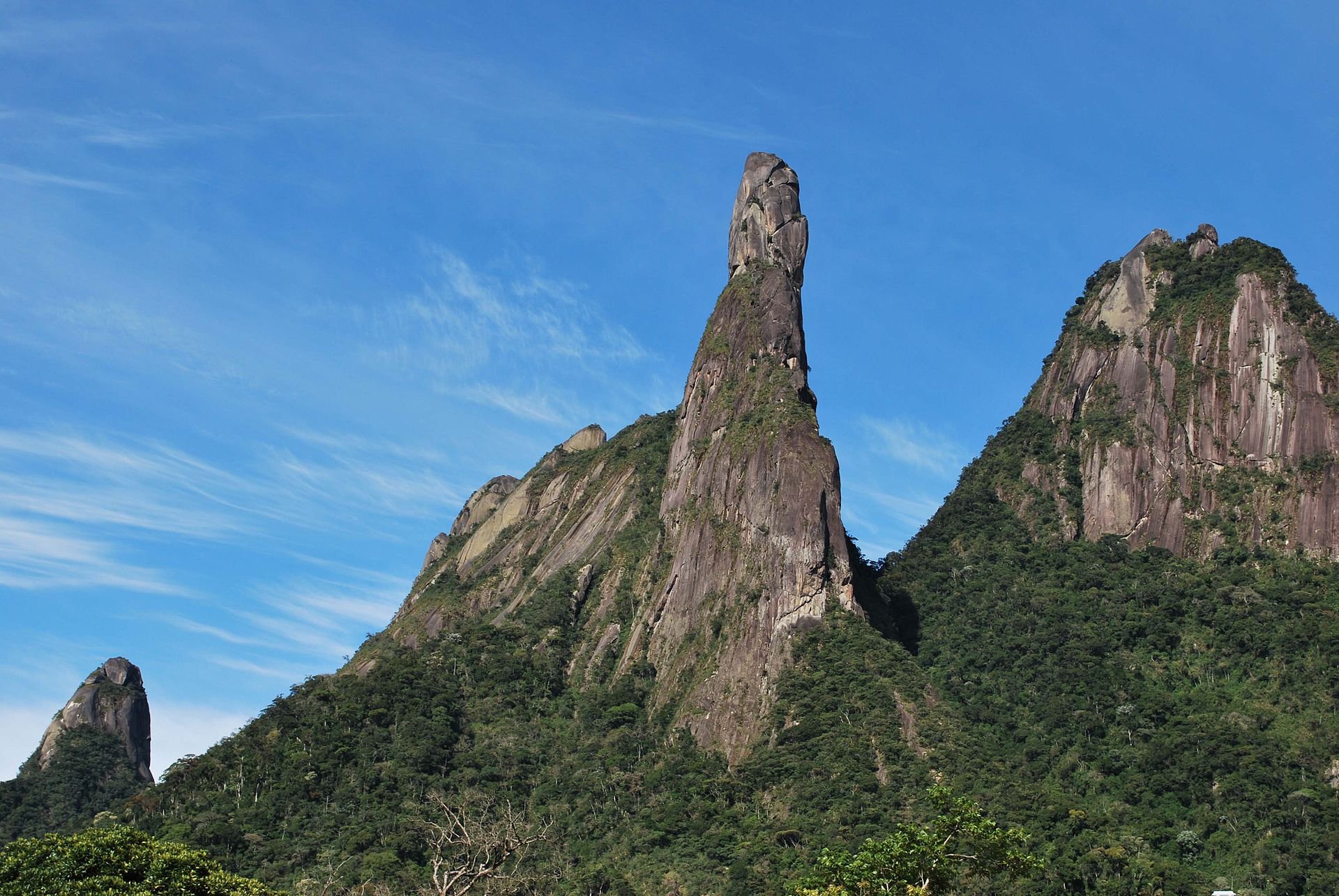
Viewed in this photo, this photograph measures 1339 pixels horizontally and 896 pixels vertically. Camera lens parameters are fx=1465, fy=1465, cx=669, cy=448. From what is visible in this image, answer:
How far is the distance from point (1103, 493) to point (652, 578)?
34.1 meters

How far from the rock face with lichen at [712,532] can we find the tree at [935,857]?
40017mm

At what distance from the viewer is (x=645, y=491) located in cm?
10900

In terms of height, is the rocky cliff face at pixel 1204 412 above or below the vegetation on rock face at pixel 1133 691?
above

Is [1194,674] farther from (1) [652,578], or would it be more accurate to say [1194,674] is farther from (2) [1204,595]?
(1) [652,578]

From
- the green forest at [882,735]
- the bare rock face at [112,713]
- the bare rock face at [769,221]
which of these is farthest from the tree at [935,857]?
the bare rock face at [112,713]

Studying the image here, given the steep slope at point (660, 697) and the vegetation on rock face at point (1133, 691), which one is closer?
the vegetation on rock face at point (1133, 691)

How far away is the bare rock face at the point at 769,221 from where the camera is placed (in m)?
108

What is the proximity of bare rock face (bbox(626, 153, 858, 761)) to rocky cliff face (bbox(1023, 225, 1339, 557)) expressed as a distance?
943 inches

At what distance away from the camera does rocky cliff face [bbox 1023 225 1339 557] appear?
99500 mm

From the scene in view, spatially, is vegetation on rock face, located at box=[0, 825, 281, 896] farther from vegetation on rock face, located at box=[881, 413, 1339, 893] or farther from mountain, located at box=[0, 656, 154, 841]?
mountain, located at box=[0, 656, 154, 841]

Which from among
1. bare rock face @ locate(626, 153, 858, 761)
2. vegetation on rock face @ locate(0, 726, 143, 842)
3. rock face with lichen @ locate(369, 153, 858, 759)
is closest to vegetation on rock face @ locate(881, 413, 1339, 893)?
bare rock face @ locate(626, 153, 858, 761)

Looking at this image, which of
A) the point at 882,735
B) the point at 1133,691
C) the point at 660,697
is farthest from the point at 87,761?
the point at 1133,691

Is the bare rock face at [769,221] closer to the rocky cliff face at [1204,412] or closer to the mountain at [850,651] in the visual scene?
the mountain at [850,651]

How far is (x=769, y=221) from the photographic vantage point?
109062 millimetres
